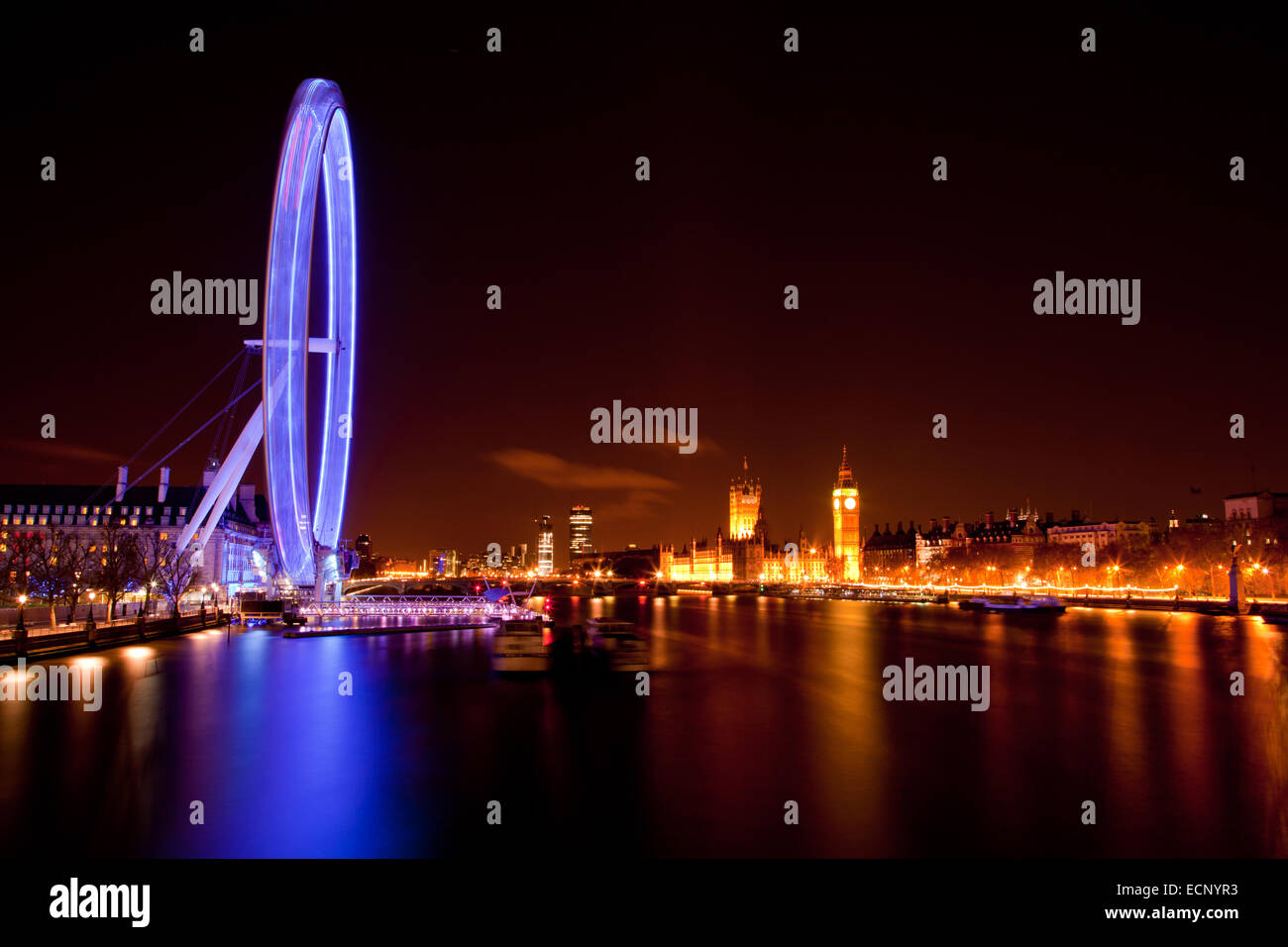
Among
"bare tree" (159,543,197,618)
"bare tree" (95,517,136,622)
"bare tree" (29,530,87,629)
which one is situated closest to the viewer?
"bare tree" (95,517,136,622)

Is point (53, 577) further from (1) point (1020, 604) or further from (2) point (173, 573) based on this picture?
(1) point (1020, 604)

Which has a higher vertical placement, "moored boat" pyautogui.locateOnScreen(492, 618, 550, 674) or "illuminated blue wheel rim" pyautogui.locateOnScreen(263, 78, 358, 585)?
"illuminated blue wheel rim" pyautogui.locateOnScreen(263, 78, 358, 585)

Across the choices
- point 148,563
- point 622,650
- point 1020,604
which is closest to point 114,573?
point 148,563

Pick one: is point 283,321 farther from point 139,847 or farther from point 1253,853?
point 1253,853

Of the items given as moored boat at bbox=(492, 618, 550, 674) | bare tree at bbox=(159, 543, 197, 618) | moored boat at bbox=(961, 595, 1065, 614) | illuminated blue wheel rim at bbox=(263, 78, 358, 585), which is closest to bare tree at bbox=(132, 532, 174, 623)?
bare tree at bbox=(159, 543, 197, 618)

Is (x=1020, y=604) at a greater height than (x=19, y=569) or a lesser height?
lesser

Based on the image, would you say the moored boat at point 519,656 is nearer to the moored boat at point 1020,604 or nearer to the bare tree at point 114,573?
the bare tree at point 114,573

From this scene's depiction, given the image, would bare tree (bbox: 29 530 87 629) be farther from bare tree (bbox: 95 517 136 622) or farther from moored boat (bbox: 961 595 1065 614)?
moored boat (bbox: 961 595 1065 614)
